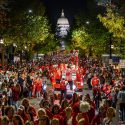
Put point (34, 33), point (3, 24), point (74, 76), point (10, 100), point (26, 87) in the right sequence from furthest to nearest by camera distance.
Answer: point (34, 33) → point (3, 24) → point (74, 76) → point (26, 87) → point (10, 100)

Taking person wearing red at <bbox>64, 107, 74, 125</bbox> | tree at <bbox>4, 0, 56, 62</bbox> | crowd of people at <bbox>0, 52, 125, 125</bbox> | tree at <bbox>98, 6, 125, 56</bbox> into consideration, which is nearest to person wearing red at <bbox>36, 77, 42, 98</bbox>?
crowd of people at <bbox>0, 52, 125, 125</bbox>

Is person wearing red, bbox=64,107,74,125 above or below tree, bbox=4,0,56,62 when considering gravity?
below

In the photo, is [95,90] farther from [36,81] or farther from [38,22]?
[38,22]

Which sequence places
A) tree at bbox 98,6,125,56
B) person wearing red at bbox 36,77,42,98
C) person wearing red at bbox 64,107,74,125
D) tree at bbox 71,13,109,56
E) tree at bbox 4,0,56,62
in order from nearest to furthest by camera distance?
person wearing red at bbox 64,107,74,125 < person wearing red at bbox 36,77,42,98 < tree at bbox 98,6,125,56 < tree at bbox 4,0,56,62 < tree at bbox 71,13,109,56

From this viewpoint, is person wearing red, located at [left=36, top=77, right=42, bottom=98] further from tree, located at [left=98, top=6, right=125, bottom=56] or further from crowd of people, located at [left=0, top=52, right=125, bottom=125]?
tree, located at [left=98, top=6, right=125, bottom=56]

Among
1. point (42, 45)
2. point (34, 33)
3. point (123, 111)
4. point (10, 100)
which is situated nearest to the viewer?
point (123, 111)

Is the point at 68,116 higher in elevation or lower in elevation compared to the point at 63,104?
lower

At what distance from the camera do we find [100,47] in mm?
62031

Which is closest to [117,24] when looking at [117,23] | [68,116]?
[117,23]

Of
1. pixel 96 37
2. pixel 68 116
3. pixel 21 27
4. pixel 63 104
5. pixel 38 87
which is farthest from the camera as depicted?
pixel 96 37

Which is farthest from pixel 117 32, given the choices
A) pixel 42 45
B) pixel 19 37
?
pixel 42 45

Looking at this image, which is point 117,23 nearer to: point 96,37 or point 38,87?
point 38,87

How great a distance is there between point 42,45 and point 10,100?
61667mm

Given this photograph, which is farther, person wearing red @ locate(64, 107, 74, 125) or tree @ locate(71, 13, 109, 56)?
tree @ locate(71, 13, 109, 56)
